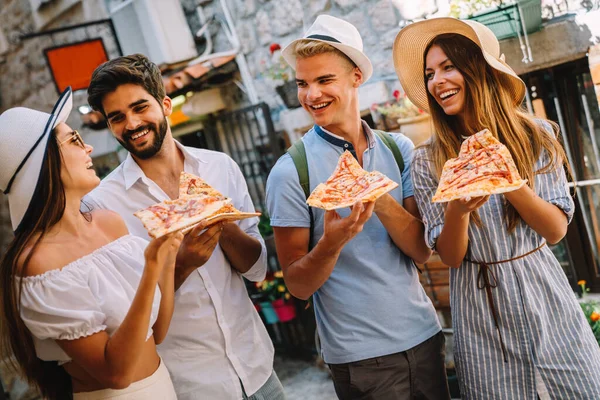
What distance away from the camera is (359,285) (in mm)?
2379

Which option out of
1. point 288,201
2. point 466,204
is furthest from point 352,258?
point 466,204

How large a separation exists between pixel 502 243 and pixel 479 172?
0.36m

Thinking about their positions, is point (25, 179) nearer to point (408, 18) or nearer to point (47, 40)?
point (408, 18)

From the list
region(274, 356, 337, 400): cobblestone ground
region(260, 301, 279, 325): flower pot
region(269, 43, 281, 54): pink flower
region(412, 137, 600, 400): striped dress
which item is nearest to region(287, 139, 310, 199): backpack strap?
region(412, 137, 600, 400): striped dress

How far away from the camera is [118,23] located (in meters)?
6.58

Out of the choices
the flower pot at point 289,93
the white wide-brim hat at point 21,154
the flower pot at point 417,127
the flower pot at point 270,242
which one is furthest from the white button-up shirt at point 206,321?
the flower pot at point 270,242

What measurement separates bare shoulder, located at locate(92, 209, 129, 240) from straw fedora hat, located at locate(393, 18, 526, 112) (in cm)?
137

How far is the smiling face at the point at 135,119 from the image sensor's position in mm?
2406

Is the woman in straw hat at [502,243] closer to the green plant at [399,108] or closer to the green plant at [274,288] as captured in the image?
the green plant at [399,108]

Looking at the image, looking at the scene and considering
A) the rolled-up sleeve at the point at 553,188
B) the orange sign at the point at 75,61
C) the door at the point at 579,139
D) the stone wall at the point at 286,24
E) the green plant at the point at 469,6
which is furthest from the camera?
the orange sign at the point at 75,61

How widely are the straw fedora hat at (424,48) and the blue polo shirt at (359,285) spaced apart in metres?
0.39

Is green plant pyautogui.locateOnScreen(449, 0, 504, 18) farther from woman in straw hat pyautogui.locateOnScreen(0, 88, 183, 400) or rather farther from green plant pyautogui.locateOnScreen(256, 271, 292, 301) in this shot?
green plant pyautogui.locateOnScreen(256, 271, 292, 301)

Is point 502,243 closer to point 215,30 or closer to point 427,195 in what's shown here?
point 427,195

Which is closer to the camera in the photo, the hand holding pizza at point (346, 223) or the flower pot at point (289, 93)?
the hand holding pizza at point (346, 223)
